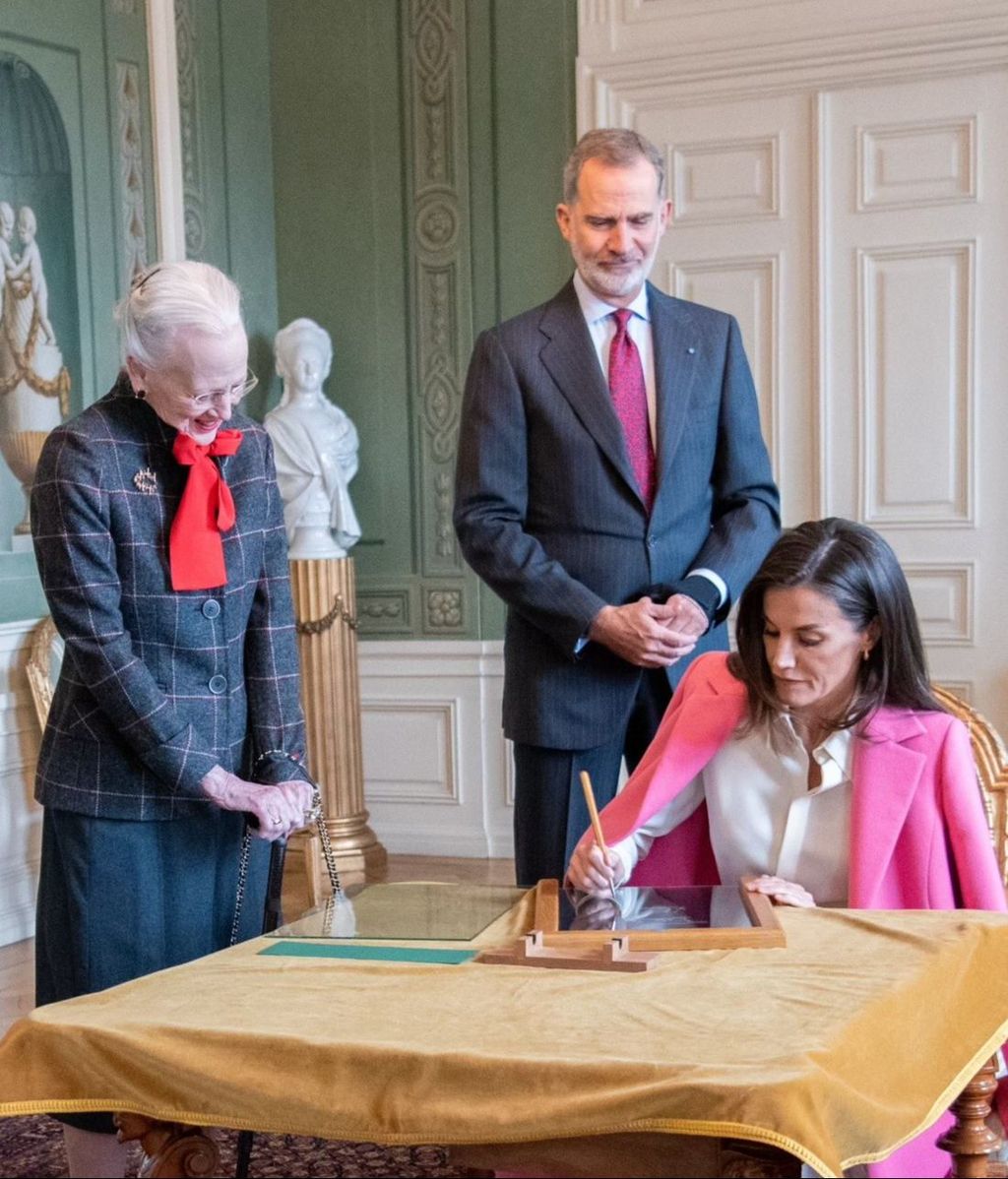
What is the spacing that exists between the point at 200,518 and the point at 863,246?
3.76 metres

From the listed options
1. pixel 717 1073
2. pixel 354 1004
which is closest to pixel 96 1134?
pixel 354 1004

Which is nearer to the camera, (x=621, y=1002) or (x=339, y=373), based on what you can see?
(x=621, y=1002)

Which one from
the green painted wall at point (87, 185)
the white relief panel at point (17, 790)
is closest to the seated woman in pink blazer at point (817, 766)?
the white relief panel at point (17, 790)

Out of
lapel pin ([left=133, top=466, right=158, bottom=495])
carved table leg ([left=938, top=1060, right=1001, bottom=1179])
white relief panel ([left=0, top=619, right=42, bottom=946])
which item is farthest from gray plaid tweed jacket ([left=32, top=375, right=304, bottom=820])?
white relief panel ([left=0, top=619, right=42, bottom=946])

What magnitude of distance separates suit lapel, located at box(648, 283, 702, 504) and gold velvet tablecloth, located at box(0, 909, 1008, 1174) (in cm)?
136

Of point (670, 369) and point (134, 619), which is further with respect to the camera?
point (670, 369)

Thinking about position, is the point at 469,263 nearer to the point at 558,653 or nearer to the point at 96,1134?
the point at 558,653

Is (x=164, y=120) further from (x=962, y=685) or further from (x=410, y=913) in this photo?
(x=410, y=913)

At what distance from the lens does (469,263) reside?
20.2ft

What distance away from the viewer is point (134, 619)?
2.42 meters

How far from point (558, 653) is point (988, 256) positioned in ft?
10.1

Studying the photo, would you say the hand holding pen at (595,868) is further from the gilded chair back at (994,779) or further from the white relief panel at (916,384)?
the white relief panel at (916,384)

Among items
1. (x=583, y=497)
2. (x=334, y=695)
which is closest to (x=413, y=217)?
(x=334, y=695)

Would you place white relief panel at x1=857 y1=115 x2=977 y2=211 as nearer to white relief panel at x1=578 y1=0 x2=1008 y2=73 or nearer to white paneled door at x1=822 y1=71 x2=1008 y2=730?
white paneled door at x1=822 y1=71 x2=1008 y2=730
